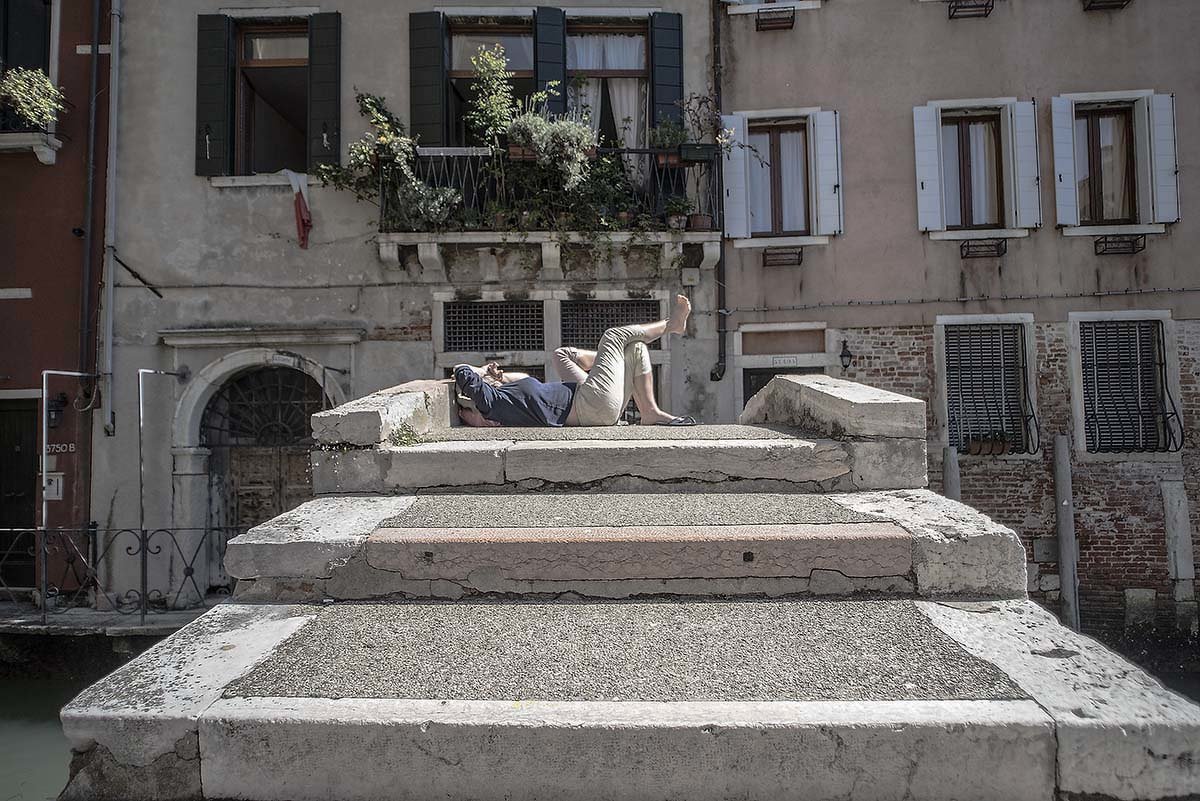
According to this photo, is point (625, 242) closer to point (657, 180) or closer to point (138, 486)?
point (657, 180)

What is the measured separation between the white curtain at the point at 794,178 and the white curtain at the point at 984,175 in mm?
2191

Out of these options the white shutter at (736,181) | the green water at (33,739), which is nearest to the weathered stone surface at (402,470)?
the green water at (33,739)

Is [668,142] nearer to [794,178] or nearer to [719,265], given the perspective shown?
[719,265]

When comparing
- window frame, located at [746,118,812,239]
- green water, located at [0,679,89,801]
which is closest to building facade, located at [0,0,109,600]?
green water, located at [0,679,89,801]

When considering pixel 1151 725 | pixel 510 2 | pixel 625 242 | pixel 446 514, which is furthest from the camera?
pixel 510 2

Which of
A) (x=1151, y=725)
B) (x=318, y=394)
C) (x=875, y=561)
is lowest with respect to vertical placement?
(x=1151, y=725)

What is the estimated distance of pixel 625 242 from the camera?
8.91m

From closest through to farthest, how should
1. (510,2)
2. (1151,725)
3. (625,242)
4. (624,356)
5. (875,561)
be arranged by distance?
(1151,725)
(875,561)
(624,356)
(625,242)
(510,2)

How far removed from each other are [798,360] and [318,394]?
621cm

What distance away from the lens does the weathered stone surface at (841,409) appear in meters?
3.96

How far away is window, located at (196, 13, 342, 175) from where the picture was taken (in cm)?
920

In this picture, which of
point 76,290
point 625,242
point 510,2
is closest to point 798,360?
point 625,242

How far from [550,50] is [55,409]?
772 centimetres

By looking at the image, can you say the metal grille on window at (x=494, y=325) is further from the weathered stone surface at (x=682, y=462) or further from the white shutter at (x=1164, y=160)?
the white shutter at (x=1164, y=160)
